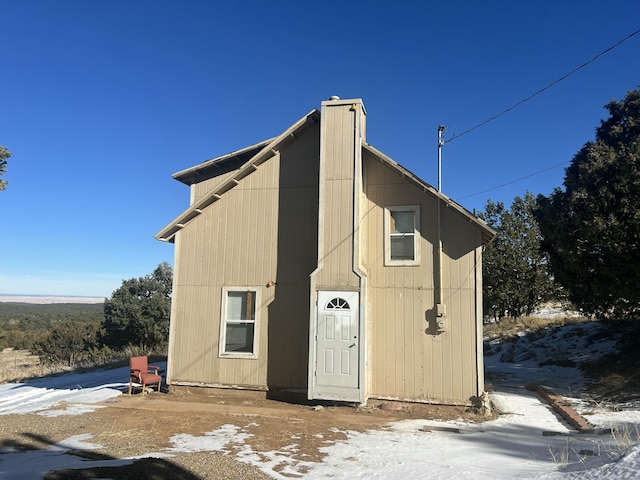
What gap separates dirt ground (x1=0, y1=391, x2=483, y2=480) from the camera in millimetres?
5555

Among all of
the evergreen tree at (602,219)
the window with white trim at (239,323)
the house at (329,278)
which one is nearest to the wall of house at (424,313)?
the house at (329,278)

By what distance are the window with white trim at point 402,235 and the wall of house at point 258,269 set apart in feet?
5.53

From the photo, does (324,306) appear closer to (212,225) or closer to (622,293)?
(212,225)

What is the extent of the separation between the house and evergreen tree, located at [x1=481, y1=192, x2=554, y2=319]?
17.6 m

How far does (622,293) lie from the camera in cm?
1166

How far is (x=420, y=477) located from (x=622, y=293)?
8.86m

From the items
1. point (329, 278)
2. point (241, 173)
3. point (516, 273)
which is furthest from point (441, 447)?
point (516, 273)

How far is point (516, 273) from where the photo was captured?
26.8 metres

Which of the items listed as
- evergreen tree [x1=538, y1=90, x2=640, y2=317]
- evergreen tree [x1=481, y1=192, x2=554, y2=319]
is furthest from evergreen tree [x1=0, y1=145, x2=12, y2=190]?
evergreen tree [x1=481, y1=192, x2=554, y2=319]

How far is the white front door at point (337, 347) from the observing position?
32.1 ft

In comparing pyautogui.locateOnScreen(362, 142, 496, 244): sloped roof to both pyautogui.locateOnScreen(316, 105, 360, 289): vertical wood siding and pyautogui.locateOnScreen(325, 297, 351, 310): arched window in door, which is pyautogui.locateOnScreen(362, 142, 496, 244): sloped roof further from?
pyautogui.locateOnScreen(325, 297, 351, 310): arched window in door

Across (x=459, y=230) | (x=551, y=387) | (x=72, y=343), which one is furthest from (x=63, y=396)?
(x=72, y=343)

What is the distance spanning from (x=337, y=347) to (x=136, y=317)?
21359mm

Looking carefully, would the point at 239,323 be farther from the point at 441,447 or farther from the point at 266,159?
the point at 441,447
